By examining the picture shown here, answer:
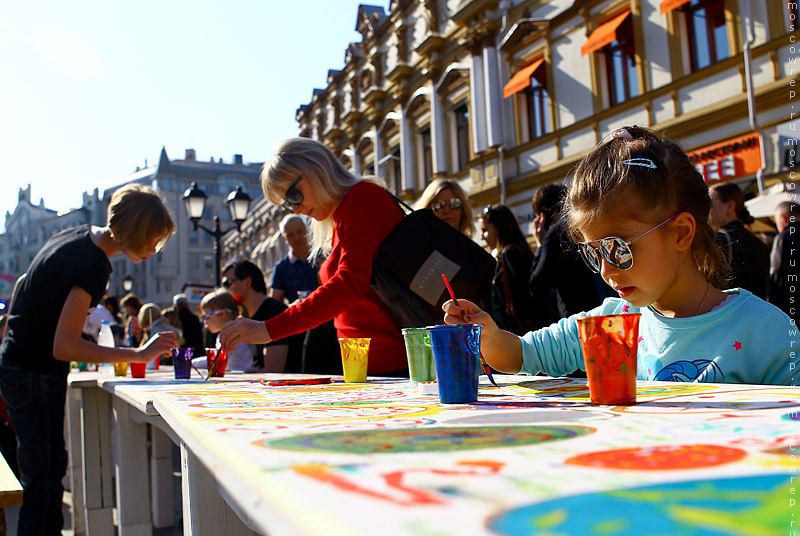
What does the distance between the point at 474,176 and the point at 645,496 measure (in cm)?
1509

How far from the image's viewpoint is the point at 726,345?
5.06ft

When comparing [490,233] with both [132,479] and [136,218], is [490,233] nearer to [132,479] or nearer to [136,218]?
[136,218]

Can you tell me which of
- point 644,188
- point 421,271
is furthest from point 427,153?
point 644,188

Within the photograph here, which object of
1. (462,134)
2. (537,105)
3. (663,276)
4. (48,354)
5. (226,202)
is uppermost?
(462,134)

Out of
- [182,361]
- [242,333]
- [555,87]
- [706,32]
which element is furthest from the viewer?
[555,87]

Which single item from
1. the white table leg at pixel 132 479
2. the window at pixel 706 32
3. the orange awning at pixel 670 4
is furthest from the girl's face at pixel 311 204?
the window at pixel 706 32

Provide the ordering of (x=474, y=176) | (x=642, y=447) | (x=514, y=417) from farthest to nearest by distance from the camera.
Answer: (x=474, y=176), (x=514, y=417), (x=642, y=447)

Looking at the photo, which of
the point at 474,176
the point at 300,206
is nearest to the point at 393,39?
the point at 474,176

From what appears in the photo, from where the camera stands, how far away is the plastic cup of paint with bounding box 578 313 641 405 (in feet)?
3.51

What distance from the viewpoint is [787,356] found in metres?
1.48

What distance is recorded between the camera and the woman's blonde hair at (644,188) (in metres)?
1.59

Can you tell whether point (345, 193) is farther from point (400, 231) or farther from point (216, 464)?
point (216, 464)

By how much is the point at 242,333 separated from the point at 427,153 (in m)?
16.1

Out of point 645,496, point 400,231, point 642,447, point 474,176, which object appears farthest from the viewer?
point 474,176
